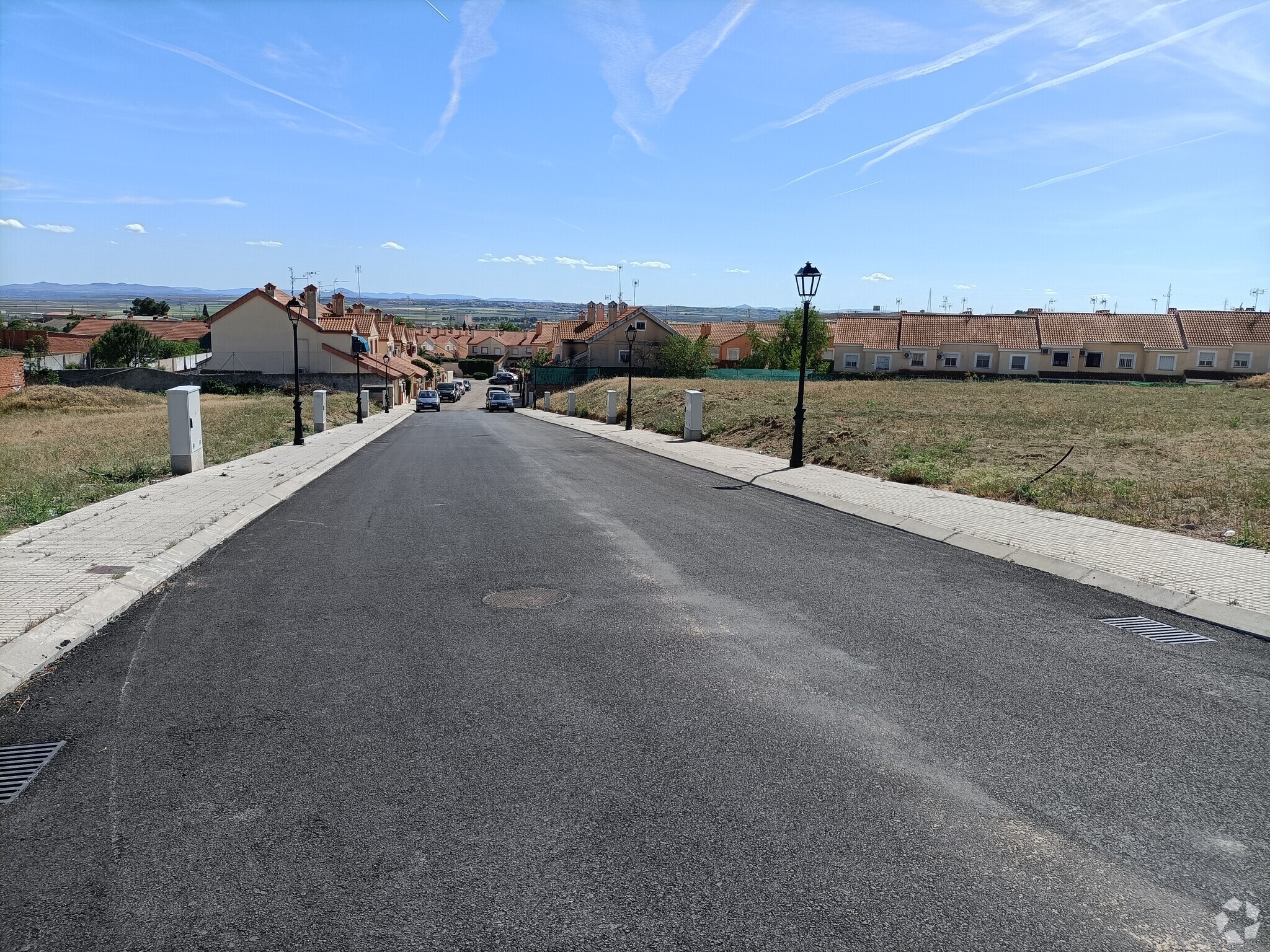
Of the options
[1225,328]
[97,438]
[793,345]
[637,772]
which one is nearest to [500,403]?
[97,438]

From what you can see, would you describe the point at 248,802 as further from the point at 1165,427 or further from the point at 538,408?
the point at 538,408

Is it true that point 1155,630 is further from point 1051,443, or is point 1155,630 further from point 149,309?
point 149,309

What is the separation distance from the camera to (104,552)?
8.30 meters

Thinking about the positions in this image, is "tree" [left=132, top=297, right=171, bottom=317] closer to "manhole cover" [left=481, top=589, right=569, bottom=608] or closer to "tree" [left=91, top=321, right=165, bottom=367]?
"tree" [left=91, top=321, right=165, bottom=367]

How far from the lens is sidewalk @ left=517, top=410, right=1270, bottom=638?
7.11 metres

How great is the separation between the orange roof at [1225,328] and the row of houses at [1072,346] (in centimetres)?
6

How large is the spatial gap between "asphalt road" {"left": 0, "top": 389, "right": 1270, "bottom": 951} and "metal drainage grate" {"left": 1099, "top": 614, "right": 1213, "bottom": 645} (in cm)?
18

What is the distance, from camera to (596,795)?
3.87 metres

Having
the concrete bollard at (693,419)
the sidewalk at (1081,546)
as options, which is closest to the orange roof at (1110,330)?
the concrete bollard at (693,419)

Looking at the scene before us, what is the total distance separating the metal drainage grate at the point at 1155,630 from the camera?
6207 millimetres

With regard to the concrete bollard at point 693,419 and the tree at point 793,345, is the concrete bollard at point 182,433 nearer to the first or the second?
the concrete bollard at point 693,419

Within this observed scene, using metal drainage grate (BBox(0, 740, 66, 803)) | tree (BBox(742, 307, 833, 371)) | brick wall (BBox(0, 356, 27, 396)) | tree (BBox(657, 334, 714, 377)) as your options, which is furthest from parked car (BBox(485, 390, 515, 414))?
metal drainage grate (BBox(0, 740, 66, 803))

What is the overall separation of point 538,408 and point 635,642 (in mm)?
55706

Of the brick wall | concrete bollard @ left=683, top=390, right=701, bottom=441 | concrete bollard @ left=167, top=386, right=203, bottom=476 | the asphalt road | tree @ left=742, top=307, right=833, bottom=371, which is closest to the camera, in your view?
the asphalt road
